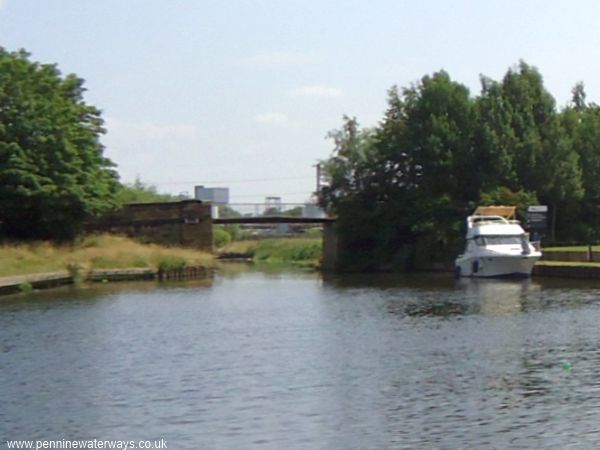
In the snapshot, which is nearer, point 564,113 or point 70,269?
point 70,269

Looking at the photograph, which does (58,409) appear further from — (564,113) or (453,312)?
(564,113)

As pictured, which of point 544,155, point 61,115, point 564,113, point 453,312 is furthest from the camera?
point 564,113

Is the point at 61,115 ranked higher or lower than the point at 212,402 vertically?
higher

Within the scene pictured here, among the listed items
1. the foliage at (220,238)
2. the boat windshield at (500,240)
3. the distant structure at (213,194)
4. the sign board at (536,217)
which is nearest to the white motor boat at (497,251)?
the boat windshield at (500,240)

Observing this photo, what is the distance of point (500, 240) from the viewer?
65.7m

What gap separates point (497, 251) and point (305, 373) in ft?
127

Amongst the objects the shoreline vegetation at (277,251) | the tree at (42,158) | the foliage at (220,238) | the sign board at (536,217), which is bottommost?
the shoreline vegetation at (277,251)

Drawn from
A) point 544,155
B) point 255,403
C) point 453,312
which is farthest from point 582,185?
point 255,403

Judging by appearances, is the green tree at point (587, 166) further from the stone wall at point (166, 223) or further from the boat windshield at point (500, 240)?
the stone wall at point (166, 223)

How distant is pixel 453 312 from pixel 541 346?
10.7 meters

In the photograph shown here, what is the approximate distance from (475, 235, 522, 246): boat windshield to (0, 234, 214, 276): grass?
16.8 metres

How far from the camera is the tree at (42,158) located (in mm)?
62719

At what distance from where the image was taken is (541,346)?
31.5 m

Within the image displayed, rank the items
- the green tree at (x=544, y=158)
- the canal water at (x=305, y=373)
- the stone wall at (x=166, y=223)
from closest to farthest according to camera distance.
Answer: the canal water at (x=305, y=373) < the stone wall at (x=166, y=223) < the green tree at (x=544, y=158)
